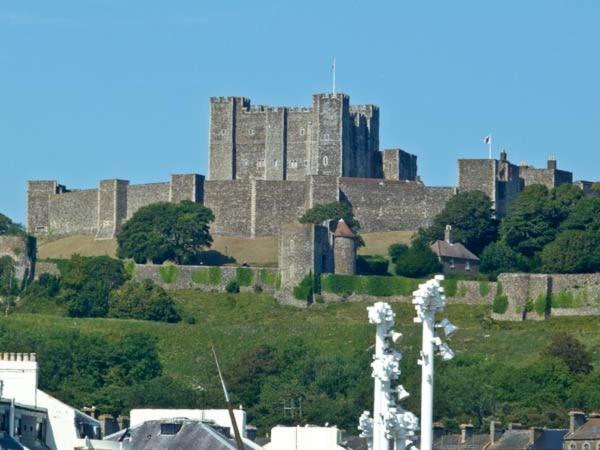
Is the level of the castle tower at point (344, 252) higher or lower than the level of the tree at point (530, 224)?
lower

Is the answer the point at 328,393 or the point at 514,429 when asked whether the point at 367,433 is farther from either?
the point at 328,393

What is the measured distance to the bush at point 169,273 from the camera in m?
87.1

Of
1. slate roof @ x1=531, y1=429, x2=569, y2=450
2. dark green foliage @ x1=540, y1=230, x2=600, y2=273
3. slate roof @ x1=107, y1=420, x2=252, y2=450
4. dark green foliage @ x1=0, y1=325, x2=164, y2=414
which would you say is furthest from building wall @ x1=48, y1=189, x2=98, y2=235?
slate roof @ x1=107, y1=420, x2=252, y2=450

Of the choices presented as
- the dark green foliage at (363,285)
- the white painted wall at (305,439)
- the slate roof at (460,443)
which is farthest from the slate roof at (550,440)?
the dark green foliage at (363,285)

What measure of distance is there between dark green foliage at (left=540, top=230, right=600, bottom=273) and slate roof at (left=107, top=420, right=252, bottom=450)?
55813 millimetres

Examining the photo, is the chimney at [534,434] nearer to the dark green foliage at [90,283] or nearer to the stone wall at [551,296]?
the stone wall at [551,296]

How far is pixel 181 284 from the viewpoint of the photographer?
285 feet

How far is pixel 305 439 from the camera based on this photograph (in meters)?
31.3

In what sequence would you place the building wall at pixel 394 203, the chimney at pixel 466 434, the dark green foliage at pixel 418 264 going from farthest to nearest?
1. the building wall at pixel 394 203
2. the dark green foliage at pixel 418 264
3. the chimney at pixel 466 434

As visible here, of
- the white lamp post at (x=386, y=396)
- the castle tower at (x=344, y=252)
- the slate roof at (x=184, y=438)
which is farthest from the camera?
the castle tower at (x=344, y=252)

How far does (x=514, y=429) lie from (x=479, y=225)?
129 feet

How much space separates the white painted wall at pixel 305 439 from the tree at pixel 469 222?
58.6m

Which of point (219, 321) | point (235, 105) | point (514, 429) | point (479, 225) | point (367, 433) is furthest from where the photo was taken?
point (235, 105)

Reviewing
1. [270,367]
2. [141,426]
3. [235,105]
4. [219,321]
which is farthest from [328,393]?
[141,426]
